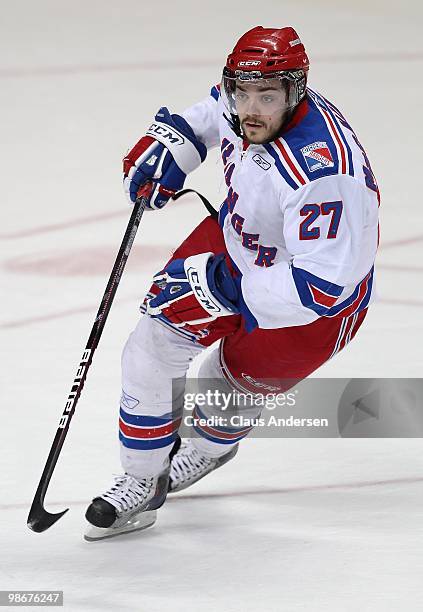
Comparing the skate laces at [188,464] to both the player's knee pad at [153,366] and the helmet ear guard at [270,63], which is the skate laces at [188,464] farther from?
the helmet ear guard at [270,63]

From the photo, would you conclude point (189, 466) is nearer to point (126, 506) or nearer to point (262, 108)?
point (126, 506)

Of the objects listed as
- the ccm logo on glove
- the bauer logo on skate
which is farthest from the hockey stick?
the bauer logo on skate

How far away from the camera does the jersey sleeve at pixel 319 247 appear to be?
2529 mm

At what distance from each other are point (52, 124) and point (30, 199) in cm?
76

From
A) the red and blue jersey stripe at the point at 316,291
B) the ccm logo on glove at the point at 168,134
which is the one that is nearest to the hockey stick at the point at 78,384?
the ccm logo on glove at the point at 168,134

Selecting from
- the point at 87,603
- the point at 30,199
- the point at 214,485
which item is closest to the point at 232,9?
the point at 30,199

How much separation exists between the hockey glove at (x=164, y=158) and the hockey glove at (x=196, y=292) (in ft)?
0.98

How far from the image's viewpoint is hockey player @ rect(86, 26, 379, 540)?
8.39ft

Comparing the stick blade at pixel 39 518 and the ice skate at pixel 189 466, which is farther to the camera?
the ice skate at pixel 189 466

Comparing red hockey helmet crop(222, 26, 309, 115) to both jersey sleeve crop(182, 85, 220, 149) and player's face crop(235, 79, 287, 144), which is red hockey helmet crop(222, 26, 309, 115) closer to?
player's face crop(235, 79, 287, 144)

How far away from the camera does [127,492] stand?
9.61 ft

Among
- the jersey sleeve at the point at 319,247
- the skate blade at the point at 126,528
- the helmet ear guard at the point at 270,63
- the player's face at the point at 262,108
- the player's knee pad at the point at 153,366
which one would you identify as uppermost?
the helmet ear guard at the point at 270,63

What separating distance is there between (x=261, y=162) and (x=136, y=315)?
1508 millimetres

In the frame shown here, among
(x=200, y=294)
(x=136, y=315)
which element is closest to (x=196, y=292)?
(x=200, y=294)
